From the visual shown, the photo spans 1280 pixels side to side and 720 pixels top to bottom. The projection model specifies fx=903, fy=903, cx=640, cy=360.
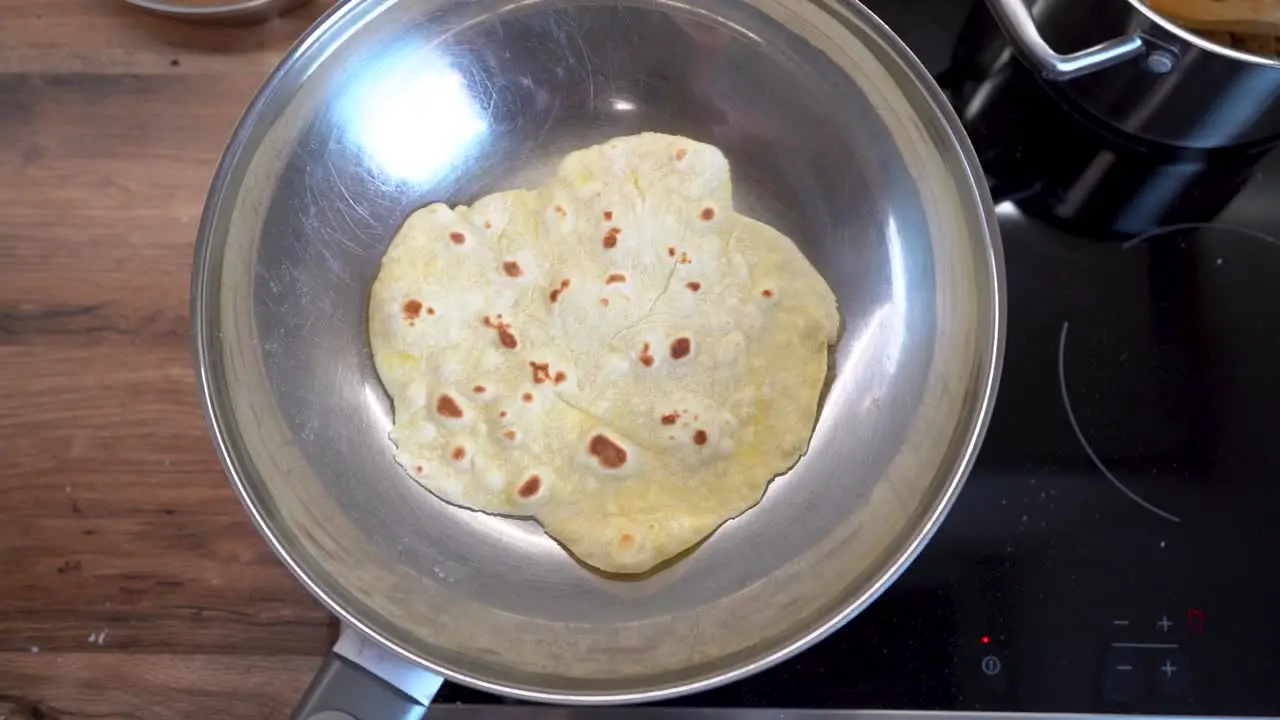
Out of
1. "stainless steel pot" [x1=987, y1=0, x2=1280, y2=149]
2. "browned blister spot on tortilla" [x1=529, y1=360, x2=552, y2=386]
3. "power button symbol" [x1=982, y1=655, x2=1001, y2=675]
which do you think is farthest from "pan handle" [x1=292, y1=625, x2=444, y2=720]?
"stainless steel pot" [x1=987, y1=0, x2=1280, y2=149]

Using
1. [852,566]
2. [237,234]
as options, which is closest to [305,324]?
[237,234]

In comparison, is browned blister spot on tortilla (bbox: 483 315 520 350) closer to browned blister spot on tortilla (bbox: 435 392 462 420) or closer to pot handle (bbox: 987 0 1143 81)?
browned blister spot on tortilla (bbox: 435 392 462 420)

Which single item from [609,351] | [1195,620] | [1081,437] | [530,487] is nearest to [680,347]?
[609,351]

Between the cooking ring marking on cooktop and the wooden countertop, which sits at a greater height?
the cooking ring marking on cooktop

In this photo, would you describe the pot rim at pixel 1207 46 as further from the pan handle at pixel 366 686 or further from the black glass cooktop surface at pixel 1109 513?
the pan handle at pixel 366 686

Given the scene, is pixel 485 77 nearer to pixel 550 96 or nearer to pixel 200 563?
pixel 550 96

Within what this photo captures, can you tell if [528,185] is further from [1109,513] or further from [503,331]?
[1109,513]

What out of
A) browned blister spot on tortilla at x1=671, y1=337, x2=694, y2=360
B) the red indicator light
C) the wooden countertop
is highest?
the red indicator light

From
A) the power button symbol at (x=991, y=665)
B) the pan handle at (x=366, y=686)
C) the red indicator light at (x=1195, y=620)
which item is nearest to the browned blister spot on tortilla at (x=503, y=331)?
the pan handle at (x=366, y=686)
